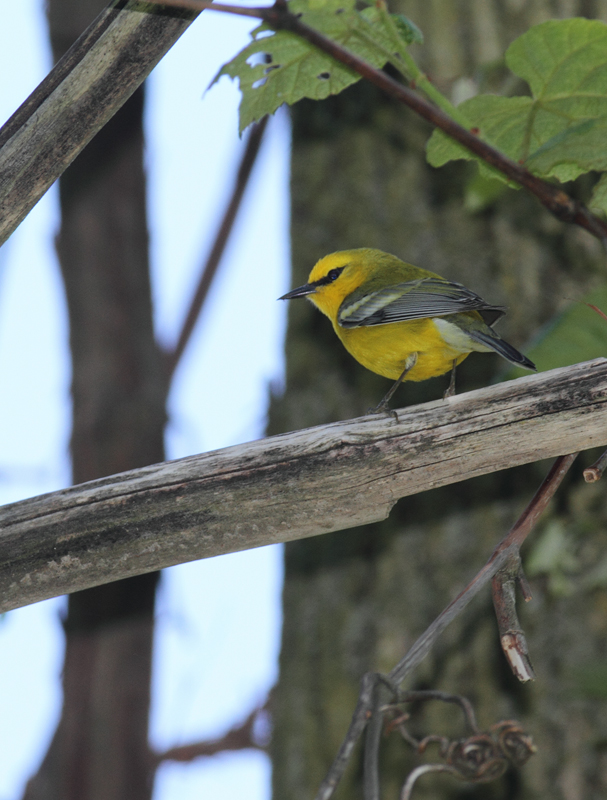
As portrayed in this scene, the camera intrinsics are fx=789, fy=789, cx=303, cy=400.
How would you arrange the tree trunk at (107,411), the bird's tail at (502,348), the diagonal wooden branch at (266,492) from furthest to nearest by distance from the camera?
the tree trunk at (107,411) → the bird's tail at (502,348) → the diagonal wooden branch at (266,492)

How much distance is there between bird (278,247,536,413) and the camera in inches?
95.6

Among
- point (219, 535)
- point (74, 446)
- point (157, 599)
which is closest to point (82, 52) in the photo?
point (219, 535)

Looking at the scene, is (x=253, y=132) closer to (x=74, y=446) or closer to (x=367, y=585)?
(x=74, y=446)

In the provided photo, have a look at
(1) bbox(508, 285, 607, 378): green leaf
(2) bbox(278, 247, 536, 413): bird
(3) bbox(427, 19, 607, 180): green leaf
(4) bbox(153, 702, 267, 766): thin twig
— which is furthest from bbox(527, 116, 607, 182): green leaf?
(4) bbox(153, 702, 267, 766): thin twig

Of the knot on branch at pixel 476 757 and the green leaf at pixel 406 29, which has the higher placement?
the green leaf at pixel 406 29

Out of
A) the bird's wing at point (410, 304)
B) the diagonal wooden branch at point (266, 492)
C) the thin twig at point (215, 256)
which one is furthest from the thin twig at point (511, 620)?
the thin twig at point (215, 256)

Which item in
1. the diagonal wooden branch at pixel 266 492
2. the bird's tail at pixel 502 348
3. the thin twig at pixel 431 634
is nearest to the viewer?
the thin twig at pixel 431 634

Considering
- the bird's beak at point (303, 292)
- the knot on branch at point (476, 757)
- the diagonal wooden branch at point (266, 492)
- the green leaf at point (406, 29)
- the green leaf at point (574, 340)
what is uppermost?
the bird's beak at point (303, 292)

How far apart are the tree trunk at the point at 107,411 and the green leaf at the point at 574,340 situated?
2762 mm

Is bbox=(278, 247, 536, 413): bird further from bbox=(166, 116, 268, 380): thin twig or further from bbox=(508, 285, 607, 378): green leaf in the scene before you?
bbox=(166, 116, 268, 380): thin twig

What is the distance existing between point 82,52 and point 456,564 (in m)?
2.33

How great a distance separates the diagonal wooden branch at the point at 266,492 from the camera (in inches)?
67.4

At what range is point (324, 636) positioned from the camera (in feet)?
11.0

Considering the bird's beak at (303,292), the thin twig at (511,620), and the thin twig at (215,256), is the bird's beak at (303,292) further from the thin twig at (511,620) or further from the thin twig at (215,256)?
the thin twig at (215,256)
